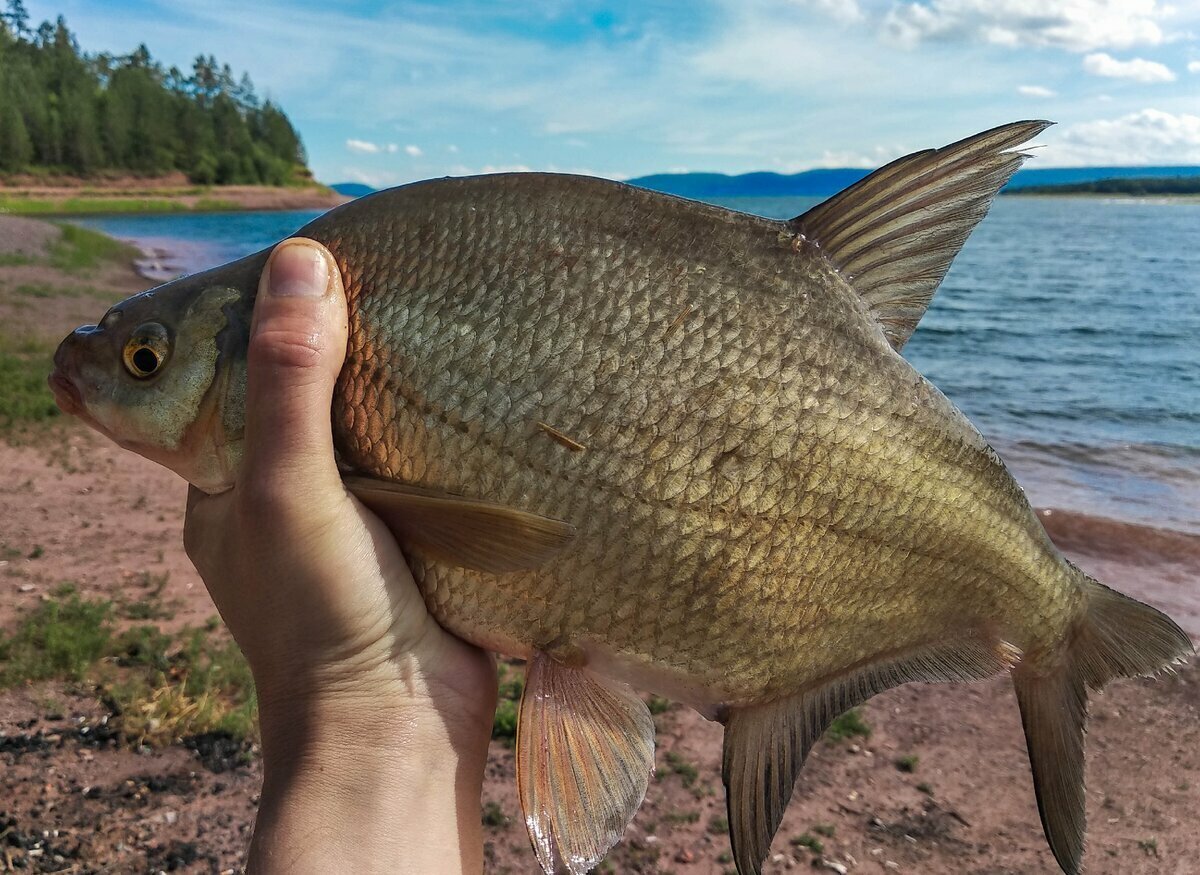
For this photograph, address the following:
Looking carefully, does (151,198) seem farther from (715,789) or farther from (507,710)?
(715,789)

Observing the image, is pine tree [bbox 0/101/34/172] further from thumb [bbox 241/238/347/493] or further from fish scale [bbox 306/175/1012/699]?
fish scale [bbox 306/175/1012/699]

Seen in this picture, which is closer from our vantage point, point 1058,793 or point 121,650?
point 1058,793

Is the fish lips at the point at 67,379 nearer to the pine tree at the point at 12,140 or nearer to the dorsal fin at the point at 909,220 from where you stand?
the dorsal fin at the point at 909,220

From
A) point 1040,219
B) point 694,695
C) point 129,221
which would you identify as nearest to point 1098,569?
point 694,695

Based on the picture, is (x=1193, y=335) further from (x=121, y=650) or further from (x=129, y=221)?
(x=129, y=221)

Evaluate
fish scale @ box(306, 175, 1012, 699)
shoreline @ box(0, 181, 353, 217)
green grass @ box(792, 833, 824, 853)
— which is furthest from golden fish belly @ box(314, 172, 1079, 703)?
shoreline @ box(0, 181, 353, 217)

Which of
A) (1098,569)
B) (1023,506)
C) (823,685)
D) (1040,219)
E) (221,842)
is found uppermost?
(1040,219)

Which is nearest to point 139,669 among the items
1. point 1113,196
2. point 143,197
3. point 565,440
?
point 565,440
